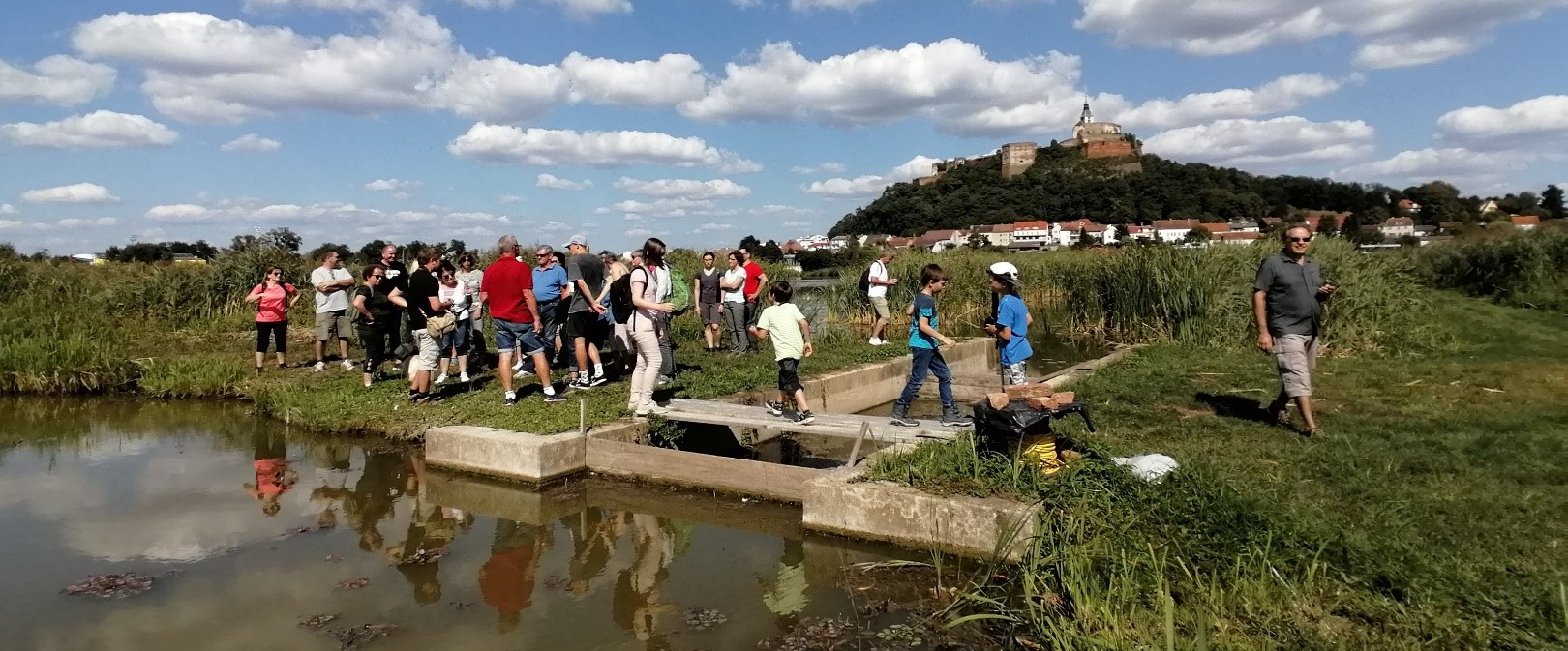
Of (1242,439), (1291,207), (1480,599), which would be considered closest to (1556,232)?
(1242,439)

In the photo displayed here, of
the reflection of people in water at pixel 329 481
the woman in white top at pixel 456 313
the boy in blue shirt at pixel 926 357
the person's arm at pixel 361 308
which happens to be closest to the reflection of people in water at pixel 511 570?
the reflection of people in water at pixel 329 481

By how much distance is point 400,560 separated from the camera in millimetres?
5465

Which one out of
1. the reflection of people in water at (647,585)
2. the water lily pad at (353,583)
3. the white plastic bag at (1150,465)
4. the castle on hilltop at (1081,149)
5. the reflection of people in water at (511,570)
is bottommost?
the reflection of people in water at (647,585)

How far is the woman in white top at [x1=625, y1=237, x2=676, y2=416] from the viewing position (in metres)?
7.80

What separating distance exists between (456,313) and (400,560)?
5023 mm

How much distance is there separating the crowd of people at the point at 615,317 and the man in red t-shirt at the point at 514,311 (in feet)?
0.05

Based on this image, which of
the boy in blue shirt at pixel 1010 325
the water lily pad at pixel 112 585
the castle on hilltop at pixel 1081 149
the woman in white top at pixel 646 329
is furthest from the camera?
the castle on hilltop at pixel 1081 149

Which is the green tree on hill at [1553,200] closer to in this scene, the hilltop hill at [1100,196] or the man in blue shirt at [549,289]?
the hilltop hill at [1100,196]

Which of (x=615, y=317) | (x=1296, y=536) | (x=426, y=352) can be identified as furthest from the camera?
(x=615, y=317)

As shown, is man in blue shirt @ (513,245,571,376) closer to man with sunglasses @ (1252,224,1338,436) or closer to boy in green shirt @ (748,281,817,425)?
boy in green shirt @ (748,281,817,425)

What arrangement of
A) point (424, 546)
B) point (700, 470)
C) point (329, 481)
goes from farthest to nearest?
point (329, 481)
point (700, 470)
point (424, 546)

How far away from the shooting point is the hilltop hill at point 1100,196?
105m

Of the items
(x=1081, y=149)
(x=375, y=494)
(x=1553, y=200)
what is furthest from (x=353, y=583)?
(x=1081, y=149)

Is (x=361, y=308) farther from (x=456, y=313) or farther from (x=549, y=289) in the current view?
(x=549, y=289)
